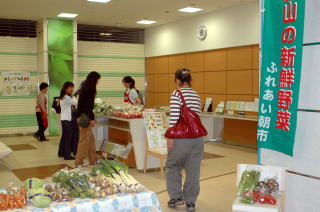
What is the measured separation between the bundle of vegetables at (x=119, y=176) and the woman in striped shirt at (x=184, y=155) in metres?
1.32

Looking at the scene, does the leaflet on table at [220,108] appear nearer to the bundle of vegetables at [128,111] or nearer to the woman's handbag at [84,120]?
the bundle of vegetables at [128,111]

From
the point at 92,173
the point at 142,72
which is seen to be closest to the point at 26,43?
the point at 142,72

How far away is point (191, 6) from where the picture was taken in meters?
9.25

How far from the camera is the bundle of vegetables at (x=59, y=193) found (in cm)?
253

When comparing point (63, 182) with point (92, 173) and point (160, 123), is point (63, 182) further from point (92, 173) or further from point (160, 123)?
point (160, 123)

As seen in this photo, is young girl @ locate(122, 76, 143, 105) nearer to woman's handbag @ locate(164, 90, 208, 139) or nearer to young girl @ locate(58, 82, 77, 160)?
young girl @ locate(58, 82, 77, 160)

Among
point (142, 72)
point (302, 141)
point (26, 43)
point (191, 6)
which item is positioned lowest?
point (302, 141)

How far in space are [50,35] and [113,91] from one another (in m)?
2.82

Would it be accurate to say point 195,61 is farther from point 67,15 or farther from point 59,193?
point 59,193

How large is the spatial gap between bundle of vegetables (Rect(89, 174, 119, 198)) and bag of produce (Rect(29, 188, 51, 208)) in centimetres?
33

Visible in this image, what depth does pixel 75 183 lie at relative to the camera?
105 inches

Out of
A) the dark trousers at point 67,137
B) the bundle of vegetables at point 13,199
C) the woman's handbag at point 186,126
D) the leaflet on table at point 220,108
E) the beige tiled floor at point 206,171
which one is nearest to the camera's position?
the bundle of vegetables at point 13,199

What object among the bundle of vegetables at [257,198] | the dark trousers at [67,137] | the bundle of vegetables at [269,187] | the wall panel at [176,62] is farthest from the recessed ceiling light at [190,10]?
the bundle of vegetables at [257,198]

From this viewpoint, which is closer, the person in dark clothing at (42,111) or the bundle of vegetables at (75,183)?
the bundle of vegetables at (75,183)
